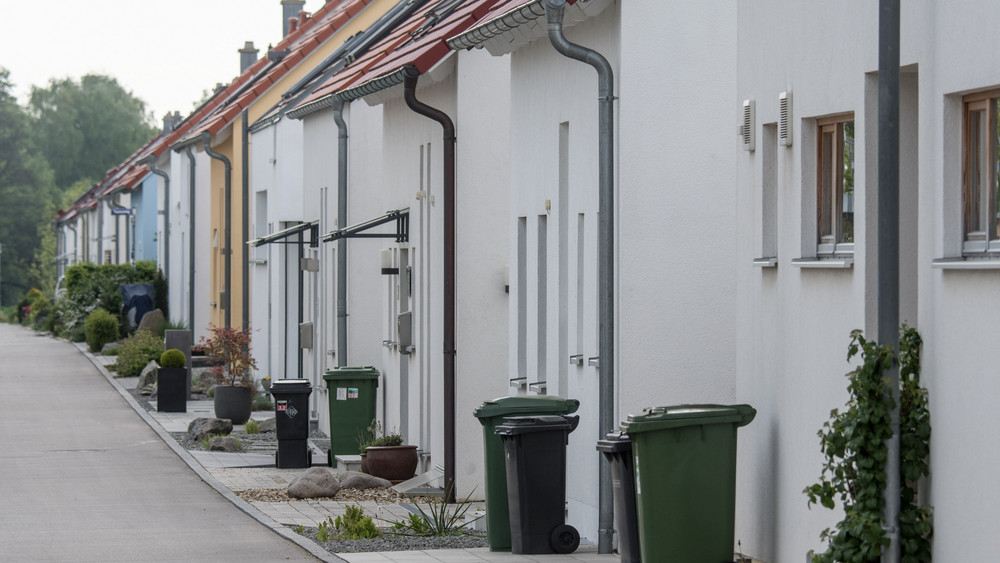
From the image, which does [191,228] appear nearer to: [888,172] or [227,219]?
[227,219]

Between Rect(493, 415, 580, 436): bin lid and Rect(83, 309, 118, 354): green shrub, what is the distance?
3324 cm

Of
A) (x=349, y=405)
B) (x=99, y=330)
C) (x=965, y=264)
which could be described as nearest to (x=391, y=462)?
(x=349, y=405)

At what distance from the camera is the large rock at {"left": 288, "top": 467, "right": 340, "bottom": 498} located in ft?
50.6

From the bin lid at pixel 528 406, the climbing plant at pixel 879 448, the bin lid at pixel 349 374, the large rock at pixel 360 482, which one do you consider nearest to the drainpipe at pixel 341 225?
the bin lid at pixel 349 374

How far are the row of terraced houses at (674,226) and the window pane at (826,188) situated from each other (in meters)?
0.01

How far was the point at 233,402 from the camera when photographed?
77.5 ft

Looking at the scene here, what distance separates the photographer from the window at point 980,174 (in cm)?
678

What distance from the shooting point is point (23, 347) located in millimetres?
47719

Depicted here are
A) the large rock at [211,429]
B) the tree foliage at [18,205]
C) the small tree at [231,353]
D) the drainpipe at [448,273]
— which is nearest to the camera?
the drainpipe at [448,273]

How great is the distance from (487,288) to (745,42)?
6.19m

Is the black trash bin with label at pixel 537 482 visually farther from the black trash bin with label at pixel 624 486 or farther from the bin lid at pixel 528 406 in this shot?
the black trash bin with label at pixel 624 486

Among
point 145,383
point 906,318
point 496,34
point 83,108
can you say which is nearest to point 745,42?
point 906,318

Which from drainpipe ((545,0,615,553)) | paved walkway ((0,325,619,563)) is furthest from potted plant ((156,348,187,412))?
drainpipe ((545,0,615,553))

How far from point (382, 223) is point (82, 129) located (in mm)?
108680
